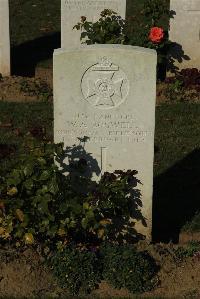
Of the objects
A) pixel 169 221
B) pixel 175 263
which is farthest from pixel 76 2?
pixel 175 263

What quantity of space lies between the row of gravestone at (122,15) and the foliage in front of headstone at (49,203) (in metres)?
6.36

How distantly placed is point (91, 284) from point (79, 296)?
134mm

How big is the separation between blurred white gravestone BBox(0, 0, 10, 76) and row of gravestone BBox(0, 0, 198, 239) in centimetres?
645

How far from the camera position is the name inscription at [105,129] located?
648cm

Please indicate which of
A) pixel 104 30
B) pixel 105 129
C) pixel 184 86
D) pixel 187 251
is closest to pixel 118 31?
pixel 104 30

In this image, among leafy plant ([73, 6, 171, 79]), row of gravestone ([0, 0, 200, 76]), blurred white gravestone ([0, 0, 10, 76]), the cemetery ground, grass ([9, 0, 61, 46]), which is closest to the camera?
the cemetery ground

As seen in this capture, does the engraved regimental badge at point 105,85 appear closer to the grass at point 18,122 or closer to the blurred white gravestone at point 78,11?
the grass at point 18,122

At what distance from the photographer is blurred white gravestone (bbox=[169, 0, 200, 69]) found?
12398 mm

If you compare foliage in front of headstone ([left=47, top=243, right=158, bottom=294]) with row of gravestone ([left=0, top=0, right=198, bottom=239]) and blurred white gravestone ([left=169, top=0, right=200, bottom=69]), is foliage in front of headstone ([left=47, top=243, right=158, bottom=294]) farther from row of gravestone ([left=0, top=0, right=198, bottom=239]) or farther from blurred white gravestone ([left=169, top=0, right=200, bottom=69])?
blurred white gravestone ([left=169, top=0, right=200, bottom=69])

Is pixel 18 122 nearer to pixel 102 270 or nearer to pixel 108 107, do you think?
pixel 108 107

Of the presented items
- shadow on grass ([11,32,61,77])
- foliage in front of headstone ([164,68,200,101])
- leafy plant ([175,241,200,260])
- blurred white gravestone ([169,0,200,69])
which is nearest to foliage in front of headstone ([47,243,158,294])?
leafy plant ([175,241,200,260])

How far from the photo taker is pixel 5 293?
581cm

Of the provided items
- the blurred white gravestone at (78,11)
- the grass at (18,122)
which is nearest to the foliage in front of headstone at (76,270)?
the grass at (18,122)

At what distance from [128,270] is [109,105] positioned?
153 centimetres
